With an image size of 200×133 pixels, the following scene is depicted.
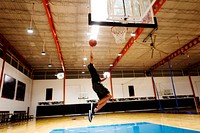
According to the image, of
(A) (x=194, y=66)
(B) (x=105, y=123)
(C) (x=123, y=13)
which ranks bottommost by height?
(B) (x=105, y=123)

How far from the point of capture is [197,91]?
18062mm

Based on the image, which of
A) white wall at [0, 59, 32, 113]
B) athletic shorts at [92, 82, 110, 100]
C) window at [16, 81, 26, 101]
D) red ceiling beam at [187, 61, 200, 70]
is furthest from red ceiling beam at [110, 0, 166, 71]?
red ceiling beam at [187, 61, 200, 70]

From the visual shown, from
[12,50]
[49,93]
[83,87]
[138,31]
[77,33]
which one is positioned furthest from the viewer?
[83,87]

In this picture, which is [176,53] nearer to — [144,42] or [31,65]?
[144,42]

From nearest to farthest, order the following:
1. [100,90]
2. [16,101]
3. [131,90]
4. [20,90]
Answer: [100,90] < [16,101] < [20,90] < [131,90]

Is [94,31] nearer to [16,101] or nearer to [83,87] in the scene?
[16,101]

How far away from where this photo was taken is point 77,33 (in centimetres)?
964

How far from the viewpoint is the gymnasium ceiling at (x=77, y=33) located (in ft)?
24.4

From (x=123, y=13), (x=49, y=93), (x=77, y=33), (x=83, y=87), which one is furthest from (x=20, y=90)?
(x=123, y=13)

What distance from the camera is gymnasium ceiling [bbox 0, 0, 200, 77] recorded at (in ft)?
24.4

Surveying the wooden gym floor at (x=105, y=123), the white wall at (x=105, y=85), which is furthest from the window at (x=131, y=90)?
the wooden gym floor at (x=105, y=123)

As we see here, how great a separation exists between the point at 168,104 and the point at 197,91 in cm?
428

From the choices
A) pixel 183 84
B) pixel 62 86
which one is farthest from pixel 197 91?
pixel 62 86

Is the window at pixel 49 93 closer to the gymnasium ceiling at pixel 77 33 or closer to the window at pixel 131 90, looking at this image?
the gymnasium ceiling at pixel 77 33
